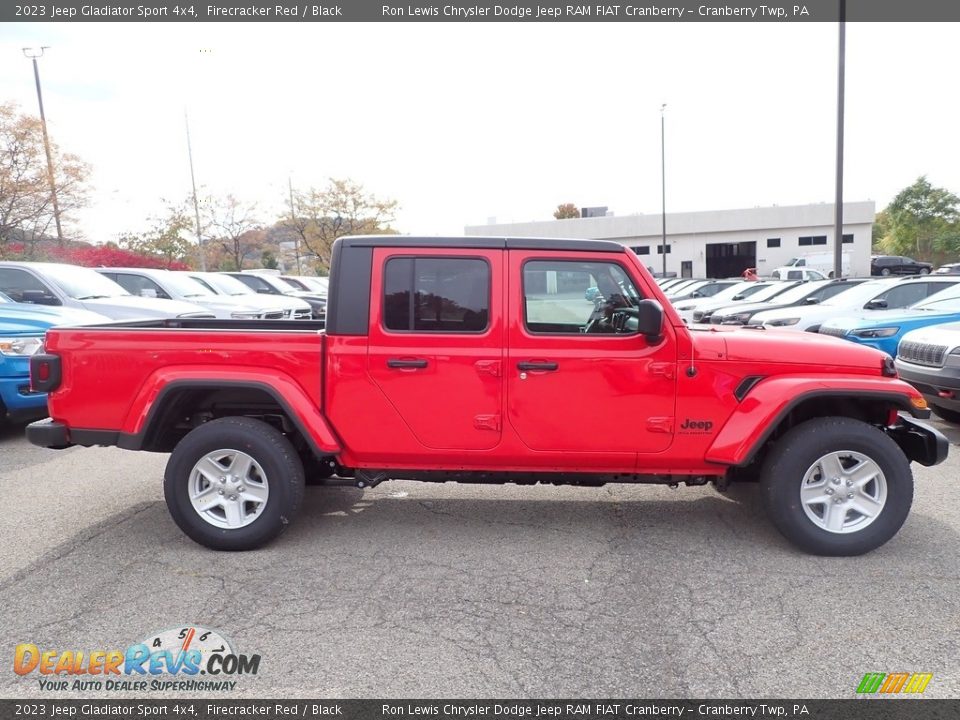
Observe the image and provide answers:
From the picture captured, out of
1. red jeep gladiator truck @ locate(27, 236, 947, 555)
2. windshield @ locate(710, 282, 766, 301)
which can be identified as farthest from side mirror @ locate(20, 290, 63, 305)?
windshield @ locate(710, 282, 766, 301)

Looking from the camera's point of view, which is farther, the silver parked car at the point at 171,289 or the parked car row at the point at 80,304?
the silver parked car at the point at 171,289

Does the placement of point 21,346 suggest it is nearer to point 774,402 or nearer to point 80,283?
point 80,283

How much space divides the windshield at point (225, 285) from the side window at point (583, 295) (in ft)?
42.0

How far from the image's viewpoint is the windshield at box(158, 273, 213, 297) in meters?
13.4

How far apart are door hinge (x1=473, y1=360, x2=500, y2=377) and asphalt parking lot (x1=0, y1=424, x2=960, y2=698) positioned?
44.6 inches

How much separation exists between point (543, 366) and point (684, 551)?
1475 millimetres

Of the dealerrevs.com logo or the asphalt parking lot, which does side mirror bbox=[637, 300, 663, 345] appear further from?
the dealerrevs.com logo

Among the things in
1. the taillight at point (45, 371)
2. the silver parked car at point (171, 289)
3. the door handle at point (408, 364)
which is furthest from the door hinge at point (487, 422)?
the silver parked car at point (171, 289)

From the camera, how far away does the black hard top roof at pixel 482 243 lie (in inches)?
167

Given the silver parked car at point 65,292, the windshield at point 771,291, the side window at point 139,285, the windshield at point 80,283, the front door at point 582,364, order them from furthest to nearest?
the windshield at point 771,291 < the side window at point 139,285 < the windshield at point 80,283 < the silver parked car at point 65,292 < the front door at point 582,364

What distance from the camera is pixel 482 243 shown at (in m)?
4.29

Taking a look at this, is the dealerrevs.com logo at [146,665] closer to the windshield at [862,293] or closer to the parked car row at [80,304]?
the parked car row at [80,304]

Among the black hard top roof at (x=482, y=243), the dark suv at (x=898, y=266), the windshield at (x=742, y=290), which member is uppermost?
the black hard top roof at (x=482, y=243)

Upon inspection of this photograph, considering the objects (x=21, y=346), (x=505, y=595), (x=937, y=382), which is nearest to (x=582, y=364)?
(x=505, y=595)
